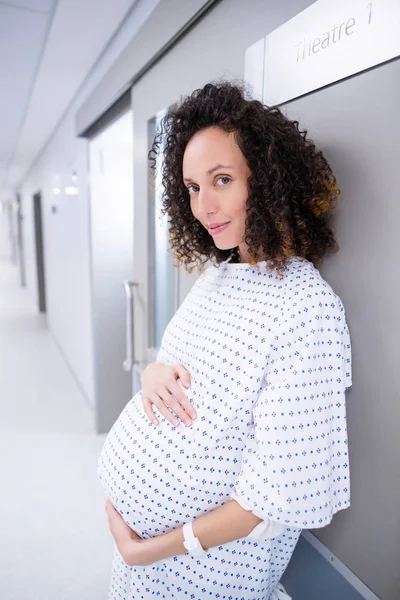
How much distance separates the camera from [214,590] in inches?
35.4

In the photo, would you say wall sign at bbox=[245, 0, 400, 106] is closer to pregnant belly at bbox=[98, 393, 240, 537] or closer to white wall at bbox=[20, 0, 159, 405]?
pregnant belly at bbox=[98, 393, 240, 537]

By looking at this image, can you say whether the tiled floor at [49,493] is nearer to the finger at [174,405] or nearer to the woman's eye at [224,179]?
the finger at [174,405]

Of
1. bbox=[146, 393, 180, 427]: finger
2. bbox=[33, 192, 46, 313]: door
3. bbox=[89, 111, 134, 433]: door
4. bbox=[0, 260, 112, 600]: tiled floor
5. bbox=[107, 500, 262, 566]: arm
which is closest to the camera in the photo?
bbox=[107, 500, 262, 566]: arm

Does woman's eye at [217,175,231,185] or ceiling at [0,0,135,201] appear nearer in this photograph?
A: woman's eye at [217,175,231,185]

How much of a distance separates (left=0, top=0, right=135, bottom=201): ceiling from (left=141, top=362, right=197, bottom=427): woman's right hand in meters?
1.90

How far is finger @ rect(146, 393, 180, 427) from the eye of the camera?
866mm

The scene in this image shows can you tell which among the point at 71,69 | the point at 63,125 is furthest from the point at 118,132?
the point at 63,125

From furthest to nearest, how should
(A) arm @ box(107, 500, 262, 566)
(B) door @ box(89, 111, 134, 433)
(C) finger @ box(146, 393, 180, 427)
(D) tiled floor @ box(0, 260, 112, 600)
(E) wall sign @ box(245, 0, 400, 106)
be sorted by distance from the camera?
(B) door @ box(89, 111, 134, 433) → (D) tiled floor @ box(0, 260, 112, 600) → (C) finger @ box(146, 393, 180, 427) → (A) arm @ box(107, 500, 262, 566) → (E) wall sign @ box(245, 0, 400, 106)

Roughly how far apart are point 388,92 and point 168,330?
758 mm

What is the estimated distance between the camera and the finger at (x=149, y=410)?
0.92 m

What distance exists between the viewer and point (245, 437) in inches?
31.7

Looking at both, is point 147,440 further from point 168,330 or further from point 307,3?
point 307,3

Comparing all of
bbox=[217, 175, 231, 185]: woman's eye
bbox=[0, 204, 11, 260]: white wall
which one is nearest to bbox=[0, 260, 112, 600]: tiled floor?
bbox=[217, 175, 231, 185]: woman's eye

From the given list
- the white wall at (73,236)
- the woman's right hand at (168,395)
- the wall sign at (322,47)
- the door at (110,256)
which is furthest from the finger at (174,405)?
the door at (110,256)
